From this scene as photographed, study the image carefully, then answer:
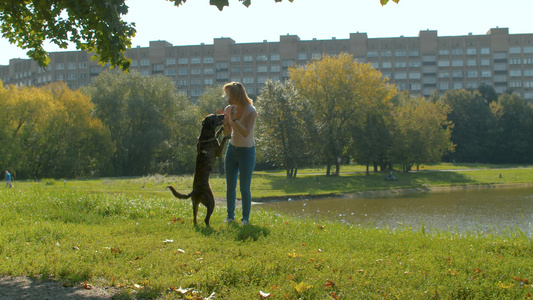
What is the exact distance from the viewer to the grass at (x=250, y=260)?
4.04 m

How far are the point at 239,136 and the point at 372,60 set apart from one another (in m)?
102

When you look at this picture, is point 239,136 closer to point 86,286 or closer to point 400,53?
point 86,286

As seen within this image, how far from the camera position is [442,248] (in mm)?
5719

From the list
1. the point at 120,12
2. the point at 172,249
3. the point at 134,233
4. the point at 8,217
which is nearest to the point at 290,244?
the point at 172,249

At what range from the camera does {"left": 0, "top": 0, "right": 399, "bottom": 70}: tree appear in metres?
5.79

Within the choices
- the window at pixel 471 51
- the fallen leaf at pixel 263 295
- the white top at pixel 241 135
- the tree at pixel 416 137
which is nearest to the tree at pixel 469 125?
the tree at pixel 416 137

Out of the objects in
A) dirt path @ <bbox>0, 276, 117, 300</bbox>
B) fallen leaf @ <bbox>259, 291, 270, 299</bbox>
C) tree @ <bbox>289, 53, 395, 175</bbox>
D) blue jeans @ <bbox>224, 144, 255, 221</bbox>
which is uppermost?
tree @ <bbox>289, 53, 395, 175</bbox>

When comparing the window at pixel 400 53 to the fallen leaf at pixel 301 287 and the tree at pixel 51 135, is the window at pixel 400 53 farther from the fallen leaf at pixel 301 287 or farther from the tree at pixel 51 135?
the fallen leaf at pixel 301 287

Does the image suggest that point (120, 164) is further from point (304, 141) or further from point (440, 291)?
point (440, 291)

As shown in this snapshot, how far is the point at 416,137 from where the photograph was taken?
45.7 m

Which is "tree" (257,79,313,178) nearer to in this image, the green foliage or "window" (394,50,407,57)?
the green foliage

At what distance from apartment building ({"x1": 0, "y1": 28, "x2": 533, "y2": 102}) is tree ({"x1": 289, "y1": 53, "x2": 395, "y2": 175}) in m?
59.4

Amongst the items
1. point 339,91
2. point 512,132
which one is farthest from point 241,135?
point 512,132

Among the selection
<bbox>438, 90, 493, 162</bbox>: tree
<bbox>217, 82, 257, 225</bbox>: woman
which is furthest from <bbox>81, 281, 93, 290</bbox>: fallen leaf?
<bbox>438, 90, 493, 162</bbox>: tree
